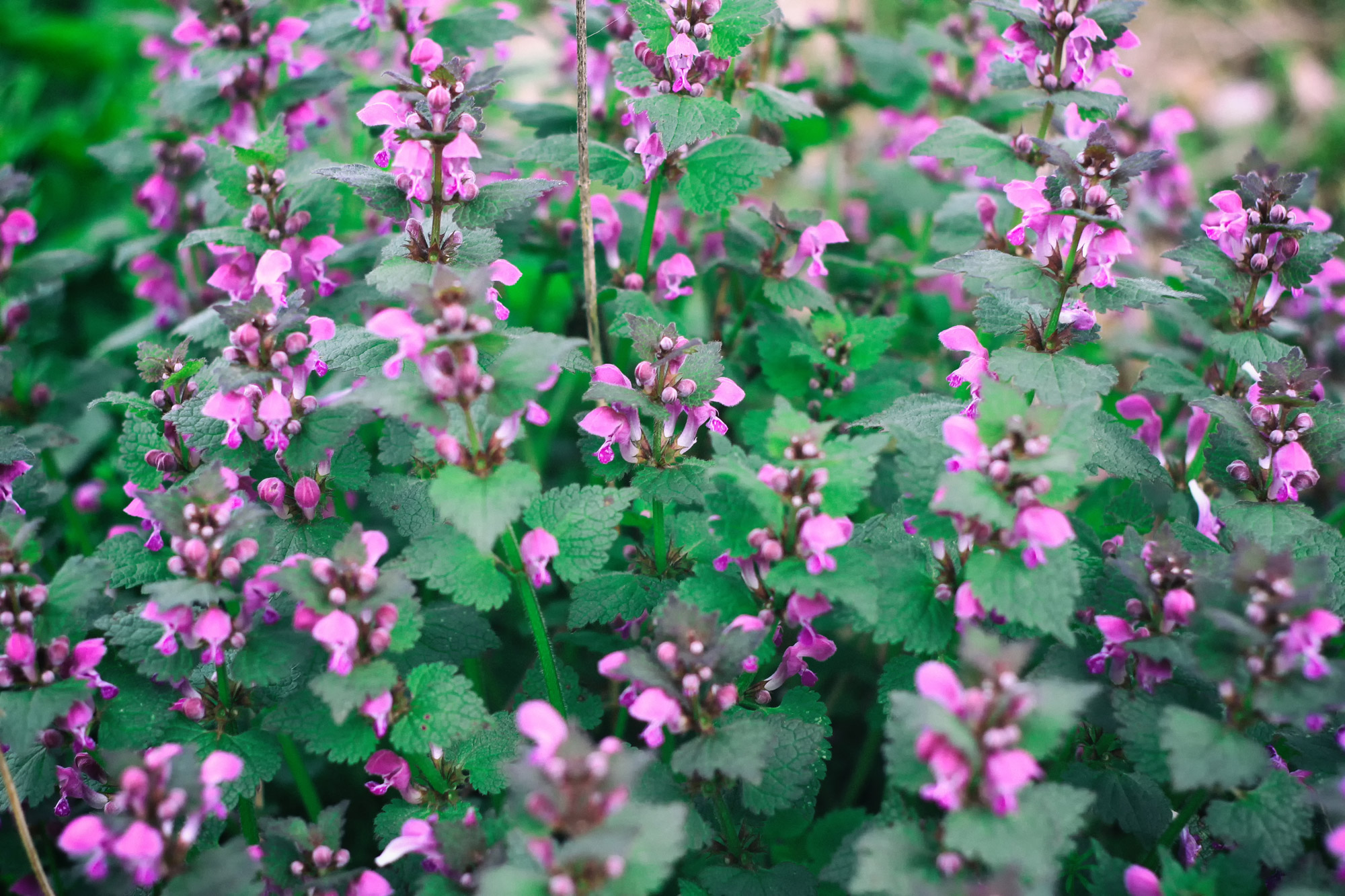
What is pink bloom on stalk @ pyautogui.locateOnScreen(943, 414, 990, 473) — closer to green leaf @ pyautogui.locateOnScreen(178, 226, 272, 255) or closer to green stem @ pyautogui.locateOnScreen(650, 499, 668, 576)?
green stem @ pyautogui.locateOnScreen(650, 499, 668, 576)

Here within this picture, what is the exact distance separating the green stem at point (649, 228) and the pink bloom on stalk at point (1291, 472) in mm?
1544

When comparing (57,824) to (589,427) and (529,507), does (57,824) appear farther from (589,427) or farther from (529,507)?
(589,427)

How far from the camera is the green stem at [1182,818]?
70.6 inches

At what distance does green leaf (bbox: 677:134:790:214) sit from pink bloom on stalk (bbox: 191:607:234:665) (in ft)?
4.43

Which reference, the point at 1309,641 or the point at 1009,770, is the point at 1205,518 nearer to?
the point at 1309,641

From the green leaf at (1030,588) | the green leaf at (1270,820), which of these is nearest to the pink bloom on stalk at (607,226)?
the green leaf at (1030,588)

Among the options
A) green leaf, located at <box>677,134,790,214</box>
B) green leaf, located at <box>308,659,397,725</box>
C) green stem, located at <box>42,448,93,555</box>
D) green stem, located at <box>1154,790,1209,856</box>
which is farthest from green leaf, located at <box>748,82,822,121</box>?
→ green stem, located at <box>42,448,93,555</box>

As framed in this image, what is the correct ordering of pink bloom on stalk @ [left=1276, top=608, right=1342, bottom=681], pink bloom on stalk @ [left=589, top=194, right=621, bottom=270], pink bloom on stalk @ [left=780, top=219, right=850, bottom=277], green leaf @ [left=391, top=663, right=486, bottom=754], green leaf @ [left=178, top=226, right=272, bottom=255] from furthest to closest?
pink bloom on stalk @ [left=589, top=194, right=621, bottom=270]
pink bloom on stalk @ [left=780, top=219, right=850, bottom=277]
green leaf @ [left=178, top=226, right=272, bottom=255]
green leaf @ [left=391, top=663, right=486, bottom=754]
pink bloom on stalk @ [left=1276, top=608, right=1342, bottom=681]

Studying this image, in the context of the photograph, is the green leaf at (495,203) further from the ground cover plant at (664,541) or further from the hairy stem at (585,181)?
the hairy stem at (585,181)

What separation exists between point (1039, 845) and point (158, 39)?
3768 millimetres

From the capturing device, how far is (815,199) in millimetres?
5258

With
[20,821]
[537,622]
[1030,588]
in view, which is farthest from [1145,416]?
[20,821]

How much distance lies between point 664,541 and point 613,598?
187 mm

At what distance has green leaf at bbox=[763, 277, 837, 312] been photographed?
2637 mm
